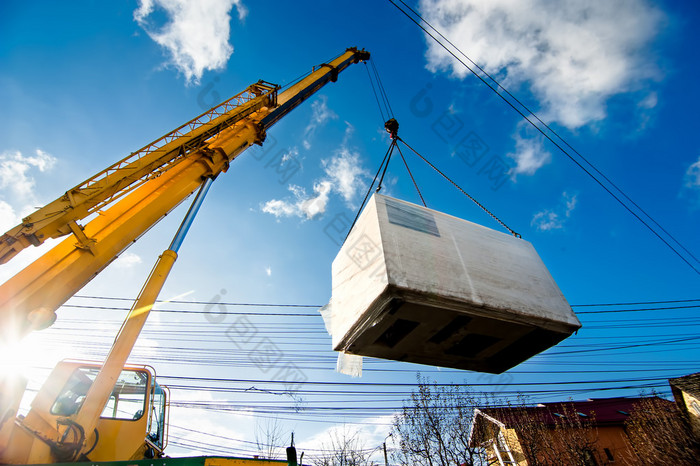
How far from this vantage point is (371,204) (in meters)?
2.88

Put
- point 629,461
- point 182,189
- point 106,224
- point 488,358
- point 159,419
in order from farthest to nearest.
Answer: point 629,461
point 182,189
point 159,419
point 106,224
point 488,358

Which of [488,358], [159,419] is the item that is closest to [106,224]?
[159,419]

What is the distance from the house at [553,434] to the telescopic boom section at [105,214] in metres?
17.1

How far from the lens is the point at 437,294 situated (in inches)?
92.3

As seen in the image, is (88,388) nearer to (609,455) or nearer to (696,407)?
(609,455)

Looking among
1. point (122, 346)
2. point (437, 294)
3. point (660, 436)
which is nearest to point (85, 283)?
point (122, 346)

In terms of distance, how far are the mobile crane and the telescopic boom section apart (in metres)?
0.01

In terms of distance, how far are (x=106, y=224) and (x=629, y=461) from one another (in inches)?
865

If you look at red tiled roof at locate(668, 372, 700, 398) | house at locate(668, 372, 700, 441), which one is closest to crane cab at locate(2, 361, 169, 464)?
house at locate(668, 372, 700, 441)

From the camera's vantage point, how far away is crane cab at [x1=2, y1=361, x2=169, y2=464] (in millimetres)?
3439

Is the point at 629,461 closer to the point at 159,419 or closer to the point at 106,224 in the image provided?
the point at 159,419

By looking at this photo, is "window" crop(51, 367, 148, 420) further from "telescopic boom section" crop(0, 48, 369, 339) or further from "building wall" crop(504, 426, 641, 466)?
"building wall" crop(504, 426, 641, 466)

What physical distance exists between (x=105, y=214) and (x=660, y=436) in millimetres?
20613

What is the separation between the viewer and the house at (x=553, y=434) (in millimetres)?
14031
